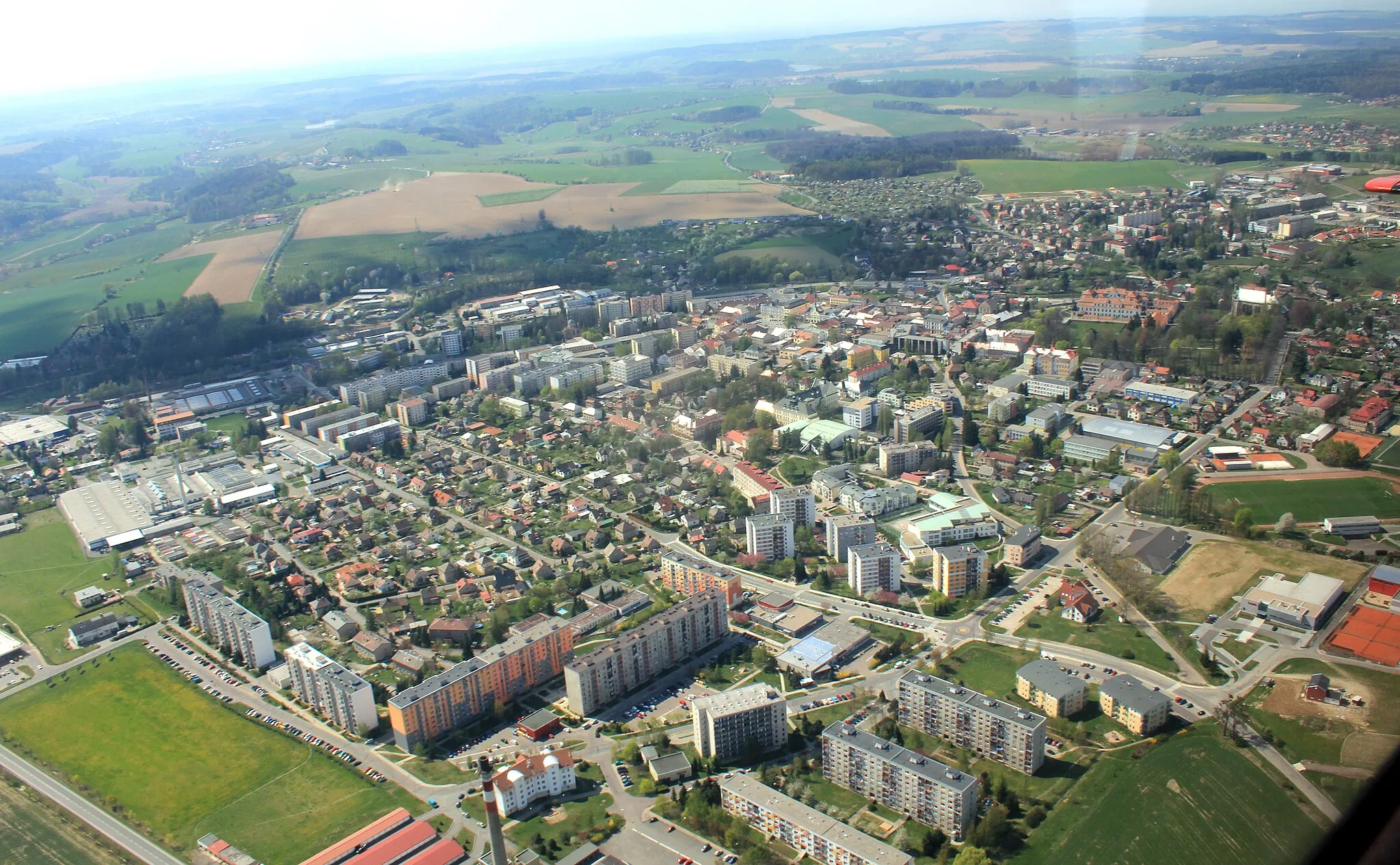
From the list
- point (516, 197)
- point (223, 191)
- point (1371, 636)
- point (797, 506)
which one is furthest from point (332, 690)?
point (223, 191)

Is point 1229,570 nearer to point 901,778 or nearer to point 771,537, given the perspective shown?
point 771,537

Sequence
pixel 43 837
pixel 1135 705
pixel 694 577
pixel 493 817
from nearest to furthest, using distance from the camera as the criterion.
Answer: pixel 493 817 → pixel 43 837 → pixel 1135 705 → pixel 694 577

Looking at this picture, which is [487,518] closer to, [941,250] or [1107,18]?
[941,250]

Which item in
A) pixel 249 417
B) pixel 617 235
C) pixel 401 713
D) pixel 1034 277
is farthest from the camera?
pixel 617 235

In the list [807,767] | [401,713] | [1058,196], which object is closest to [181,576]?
[401,713]

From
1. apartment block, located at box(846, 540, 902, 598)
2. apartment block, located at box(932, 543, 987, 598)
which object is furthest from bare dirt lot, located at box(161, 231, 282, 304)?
apartment block, located at box(932, 543, 987, 598)

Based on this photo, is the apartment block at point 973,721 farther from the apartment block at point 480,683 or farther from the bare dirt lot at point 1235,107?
the bare dirt lot at point 1235,107
